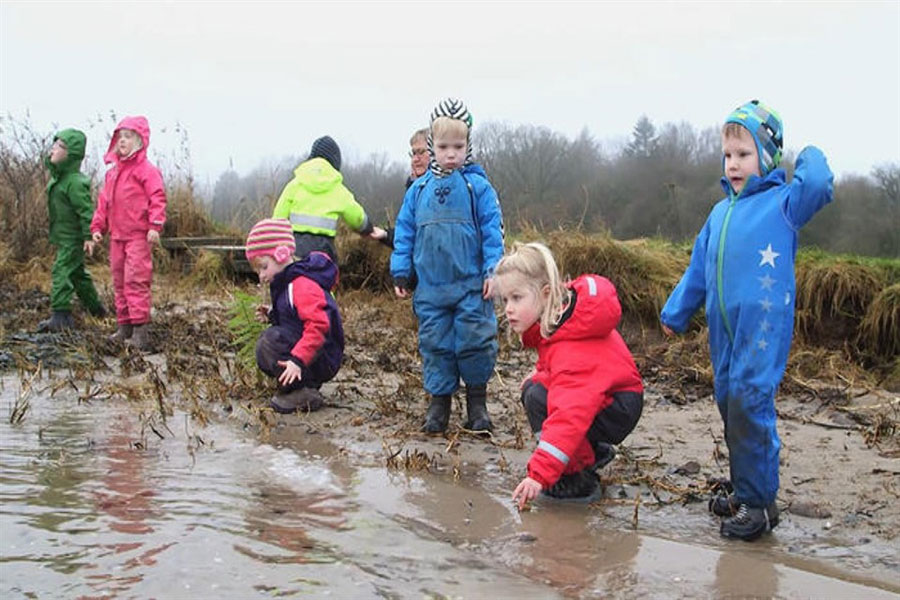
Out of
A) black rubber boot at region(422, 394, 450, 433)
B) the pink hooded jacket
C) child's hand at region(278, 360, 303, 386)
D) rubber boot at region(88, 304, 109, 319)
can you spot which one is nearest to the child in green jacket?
rubber boot at region(88, 304, 109, 319)

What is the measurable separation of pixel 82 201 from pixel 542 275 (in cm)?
697

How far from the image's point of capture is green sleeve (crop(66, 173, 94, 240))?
390 inches

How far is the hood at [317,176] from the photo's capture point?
324 inches

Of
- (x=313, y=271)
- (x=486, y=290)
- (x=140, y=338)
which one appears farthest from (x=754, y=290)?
(x=140, y=338)

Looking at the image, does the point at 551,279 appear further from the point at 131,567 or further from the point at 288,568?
the point at 131,567

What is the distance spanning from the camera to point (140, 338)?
8.88 m

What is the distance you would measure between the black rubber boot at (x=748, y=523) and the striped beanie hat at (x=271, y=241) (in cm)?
347

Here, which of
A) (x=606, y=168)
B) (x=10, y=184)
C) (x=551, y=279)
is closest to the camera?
(x=551, y=279)

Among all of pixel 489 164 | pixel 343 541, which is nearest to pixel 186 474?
pixel 343 541

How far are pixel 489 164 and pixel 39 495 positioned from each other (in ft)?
36.5

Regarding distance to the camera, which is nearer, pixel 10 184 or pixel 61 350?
pixel 61 350

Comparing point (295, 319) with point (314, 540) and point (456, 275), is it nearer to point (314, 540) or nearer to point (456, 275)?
point (456, 275)

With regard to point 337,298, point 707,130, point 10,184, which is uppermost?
point 707,130

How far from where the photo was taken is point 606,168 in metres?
16.5
